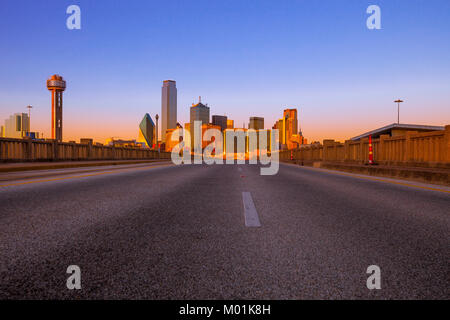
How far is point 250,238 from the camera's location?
125 inches

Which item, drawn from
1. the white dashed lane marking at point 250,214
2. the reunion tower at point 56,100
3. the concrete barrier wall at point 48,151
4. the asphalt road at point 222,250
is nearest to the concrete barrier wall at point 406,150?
the asphalt road at point 222,250

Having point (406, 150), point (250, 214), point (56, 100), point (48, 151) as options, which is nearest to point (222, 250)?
point (250, 214)

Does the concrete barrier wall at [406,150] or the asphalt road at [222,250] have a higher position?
the concrete barrier wall at [406,150]

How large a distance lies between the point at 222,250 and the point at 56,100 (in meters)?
211

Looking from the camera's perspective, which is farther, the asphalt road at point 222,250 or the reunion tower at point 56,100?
the reunion tower at point 56,100

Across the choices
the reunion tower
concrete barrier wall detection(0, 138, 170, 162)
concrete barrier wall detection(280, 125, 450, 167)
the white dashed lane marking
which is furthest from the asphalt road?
the reunion tower

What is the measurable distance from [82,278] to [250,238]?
1.69m

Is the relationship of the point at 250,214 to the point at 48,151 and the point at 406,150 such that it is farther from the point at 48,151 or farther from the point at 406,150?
the point at 48,151

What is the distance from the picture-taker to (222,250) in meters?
2.74

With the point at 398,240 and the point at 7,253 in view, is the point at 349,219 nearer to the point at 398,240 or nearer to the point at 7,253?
the point at 398,240

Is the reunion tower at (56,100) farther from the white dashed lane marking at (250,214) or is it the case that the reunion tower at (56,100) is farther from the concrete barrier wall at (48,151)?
the white dashed lane marking at (250,214)

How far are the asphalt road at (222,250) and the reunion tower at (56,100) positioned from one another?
201 metres

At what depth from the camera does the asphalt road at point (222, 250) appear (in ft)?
6.43
